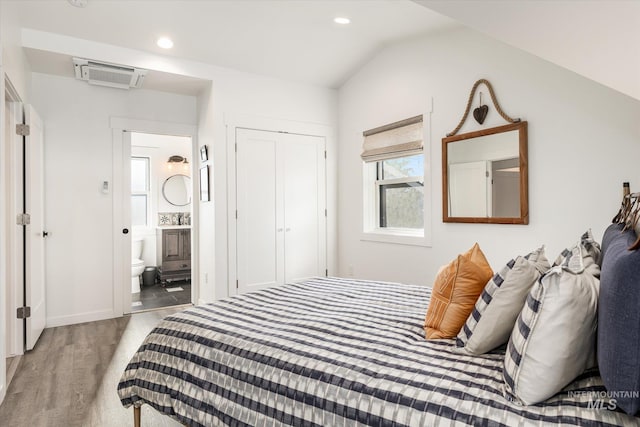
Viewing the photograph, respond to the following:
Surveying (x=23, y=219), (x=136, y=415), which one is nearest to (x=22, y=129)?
(x=23, y=219)

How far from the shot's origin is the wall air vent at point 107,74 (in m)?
3.71

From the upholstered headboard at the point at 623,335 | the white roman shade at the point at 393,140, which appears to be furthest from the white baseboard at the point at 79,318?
the upholstered headboard at the point at 623,335

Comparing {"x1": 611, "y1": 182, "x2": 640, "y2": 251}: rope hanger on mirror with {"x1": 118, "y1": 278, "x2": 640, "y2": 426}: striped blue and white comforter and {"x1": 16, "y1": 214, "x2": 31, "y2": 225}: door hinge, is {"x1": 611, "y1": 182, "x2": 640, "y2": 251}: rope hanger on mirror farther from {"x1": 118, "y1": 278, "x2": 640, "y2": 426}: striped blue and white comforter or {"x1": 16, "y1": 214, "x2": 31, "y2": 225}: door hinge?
{"x1": 16, "y1": 214, "x2": 31, "y2": 225}: door hinge

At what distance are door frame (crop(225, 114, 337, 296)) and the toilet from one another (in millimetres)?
2066

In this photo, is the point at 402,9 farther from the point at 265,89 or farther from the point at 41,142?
the point at 41,142

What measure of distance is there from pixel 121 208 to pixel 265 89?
208 cm

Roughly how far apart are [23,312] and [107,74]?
231 centimetres

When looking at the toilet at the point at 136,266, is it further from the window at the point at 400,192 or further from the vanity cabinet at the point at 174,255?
the window at the point at 400,192

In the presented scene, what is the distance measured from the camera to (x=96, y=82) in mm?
4074

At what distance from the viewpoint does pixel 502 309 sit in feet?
4.43

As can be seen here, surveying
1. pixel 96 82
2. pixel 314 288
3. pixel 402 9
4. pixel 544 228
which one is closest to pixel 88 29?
pixel 96 82

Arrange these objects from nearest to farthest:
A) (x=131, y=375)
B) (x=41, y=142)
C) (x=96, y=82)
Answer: (x=131, y=375), (x=41, y=142), (x=96, y=82)

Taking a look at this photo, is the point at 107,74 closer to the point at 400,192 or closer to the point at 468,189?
the point at 400,192

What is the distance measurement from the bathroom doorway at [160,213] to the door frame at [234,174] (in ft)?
6.17
